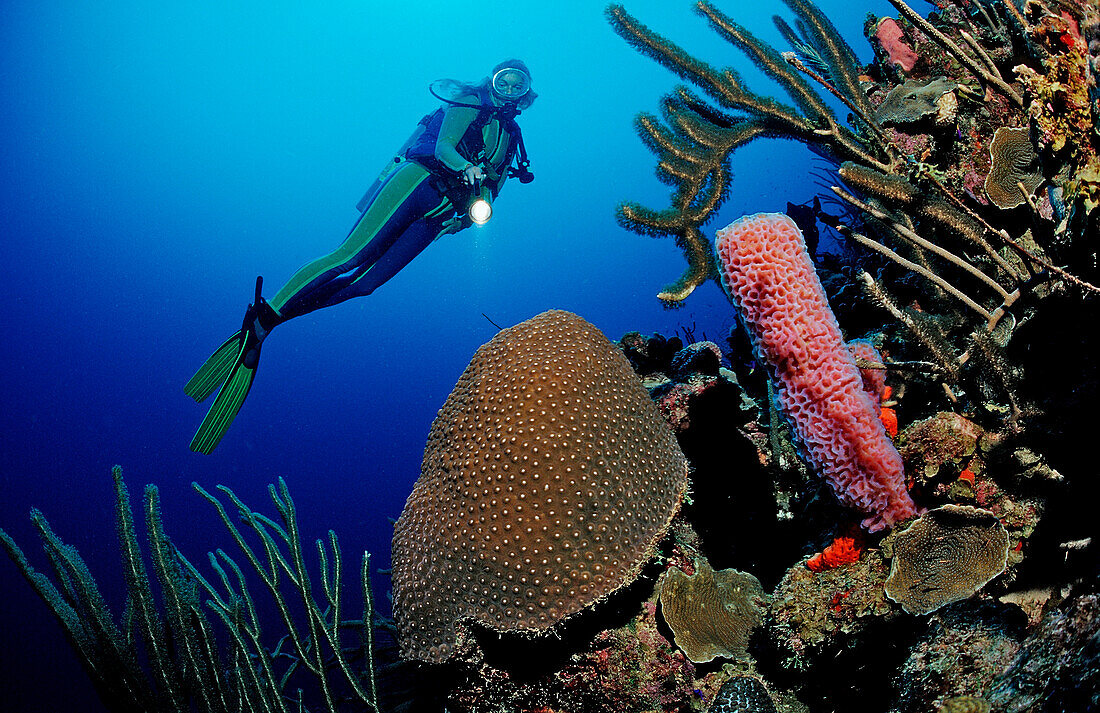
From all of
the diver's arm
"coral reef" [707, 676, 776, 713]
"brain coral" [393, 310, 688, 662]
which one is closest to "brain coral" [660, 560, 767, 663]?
"coral reef" [707, 676, 776, 713]

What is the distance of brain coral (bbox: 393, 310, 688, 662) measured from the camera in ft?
6.72

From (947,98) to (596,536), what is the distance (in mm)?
3172

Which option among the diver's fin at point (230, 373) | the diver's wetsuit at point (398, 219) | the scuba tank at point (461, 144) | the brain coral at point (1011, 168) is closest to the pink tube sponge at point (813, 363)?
the brain coral at point (1011, 168)

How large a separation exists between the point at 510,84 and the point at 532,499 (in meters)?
7.27

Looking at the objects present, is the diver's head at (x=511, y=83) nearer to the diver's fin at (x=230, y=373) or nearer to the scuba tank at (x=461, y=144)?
the scuba tank at (x=461, y=144)

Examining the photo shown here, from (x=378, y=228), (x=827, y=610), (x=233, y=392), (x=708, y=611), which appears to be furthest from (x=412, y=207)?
(x=827, y=610)

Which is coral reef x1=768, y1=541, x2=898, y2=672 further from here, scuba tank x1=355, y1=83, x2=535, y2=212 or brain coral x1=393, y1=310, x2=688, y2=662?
scuba tank x1=355, y1=83, x2=535, y2=212

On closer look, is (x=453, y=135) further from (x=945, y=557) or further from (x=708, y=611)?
(x=945, y=557)

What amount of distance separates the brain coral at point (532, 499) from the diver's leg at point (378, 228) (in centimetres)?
507

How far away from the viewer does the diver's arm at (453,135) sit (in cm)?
668

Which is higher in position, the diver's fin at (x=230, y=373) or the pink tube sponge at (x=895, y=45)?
the pink tube sponge at (x=895, y=45)

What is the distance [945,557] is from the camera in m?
1.86

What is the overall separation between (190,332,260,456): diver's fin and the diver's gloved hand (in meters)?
3.54

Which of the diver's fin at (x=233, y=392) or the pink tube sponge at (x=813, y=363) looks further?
the diver's fin at (x=233, y=392)
